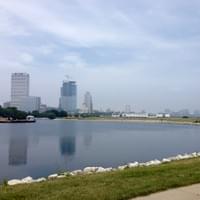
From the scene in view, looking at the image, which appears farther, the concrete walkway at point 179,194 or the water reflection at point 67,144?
the water reflection at point 67,144

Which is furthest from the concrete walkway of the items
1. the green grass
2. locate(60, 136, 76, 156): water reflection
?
locate(60, 136, 76, 156): water reflection

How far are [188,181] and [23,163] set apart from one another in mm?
21327

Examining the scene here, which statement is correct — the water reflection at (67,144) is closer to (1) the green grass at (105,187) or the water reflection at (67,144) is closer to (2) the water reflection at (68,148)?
(2) the water reflection at (68,148)

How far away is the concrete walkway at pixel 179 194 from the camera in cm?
898

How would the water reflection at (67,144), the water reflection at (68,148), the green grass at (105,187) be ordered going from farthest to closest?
1. the water reflection at (67,144)
2. the water reflection at (68,148)
3. the green grass at (105,187)

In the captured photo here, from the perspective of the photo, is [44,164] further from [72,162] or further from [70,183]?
[70,183]

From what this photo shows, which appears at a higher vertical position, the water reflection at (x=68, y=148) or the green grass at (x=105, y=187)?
the green grass at (x=105, y=187)

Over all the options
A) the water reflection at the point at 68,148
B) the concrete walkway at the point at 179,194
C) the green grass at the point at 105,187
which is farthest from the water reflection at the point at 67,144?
the concrete walkway at the point at 179,194

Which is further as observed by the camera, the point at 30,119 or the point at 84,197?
the point at 30,119

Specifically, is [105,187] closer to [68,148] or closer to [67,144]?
[68,148]

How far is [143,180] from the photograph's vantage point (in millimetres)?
11141

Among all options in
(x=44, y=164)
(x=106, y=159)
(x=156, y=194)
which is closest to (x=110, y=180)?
(x=156, y=194)

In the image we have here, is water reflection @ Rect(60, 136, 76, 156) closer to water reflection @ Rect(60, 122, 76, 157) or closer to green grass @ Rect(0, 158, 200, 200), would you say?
water reflection @ Rect(60, 122, 76, 157)

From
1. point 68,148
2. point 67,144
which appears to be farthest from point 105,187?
point 67,144
